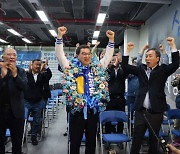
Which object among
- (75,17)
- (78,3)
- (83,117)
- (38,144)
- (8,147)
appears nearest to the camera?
(83,117)

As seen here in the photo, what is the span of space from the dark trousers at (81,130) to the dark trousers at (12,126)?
747 mm

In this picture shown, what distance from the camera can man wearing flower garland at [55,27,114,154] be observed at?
235 cm

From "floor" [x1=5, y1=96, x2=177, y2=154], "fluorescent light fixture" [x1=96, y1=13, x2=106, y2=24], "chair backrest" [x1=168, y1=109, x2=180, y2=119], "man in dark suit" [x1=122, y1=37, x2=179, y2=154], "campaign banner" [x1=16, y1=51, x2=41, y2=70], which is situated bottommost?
"floor" [x1=5, y1=96, x2=177, y2=154]

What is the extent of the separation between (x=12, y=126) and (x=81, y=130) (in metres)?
0.91

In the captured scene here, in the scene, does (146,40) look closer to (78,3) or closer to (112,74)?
(78,3)

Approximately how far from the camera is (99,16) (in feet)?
21.7

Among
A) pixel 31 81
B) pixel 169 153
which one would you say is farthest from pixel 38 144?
pixel 169 153

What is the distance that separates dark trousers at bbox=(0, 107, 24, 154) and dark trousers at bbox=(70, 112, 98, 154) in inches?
29.4

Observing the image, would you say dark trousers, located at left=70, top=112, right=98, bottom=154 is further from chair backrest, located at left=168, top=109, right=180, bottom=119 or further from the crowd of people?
chair backrest, located at left=168, top=109, right=180, bottom=119

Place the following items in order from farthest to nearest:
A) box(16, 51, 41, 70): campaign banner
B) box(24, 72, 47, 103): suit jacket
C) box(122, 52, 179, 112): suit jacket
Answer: box(16, 51, 41, 70): campaign banner < box(24, 72, 47, 103): suit jacket < box(122, 52, 179, 112): suit jacket

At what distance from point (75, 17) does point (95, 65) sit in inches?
228

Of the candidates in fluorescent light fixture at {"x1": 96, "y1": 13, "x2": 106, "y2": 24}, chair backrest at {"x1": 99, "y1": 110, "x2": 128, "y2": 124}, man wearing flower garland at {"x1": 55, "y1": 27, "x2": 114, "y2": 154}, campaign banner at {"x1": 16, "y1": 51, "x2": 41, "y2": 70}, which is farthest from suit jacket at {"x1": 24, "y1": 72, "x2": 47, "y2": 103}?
campaign banner at {"x1": 16, "y1": 51, "x2": 41, "y2": 70}

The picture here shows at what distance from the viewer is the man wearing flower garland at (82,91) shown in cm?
235

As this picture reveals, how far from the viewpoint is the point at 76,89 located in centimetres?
237
